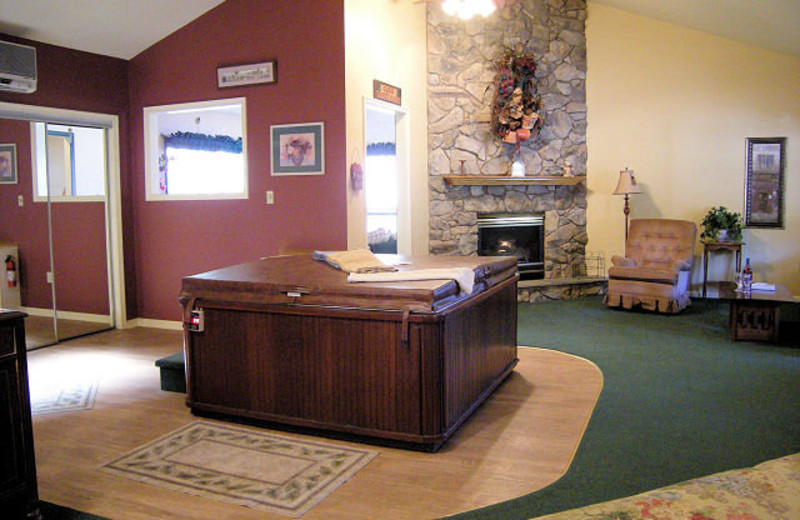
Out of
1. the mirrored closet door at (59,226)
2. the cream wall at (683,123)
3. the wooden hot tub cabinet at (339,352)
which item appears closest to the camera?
the wooden hot tub cabinet at (339,352)

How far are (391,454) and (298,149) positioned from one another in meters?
3.18

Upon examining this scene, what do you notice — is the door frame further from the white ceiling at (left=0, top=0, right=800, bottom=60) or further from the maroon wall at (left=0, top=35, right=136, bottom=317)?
the white ceiling at (left=0, top=0, right=800, bottom=60)

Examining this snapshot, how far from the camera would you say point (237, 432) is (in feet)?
10.8

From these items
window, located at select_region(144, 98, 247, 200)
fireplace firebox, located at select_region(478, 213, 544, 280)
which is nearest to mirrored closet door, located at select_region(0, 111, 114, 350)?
window, located at select_region(144, 98, 247, 200)

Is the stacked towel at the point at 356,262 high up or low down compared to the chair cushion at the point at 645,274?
up

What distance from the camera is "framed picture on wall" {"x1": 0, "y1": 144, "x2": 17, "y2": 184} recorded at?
5.31 m

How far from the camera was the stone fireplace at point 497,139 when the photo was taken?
278 inches

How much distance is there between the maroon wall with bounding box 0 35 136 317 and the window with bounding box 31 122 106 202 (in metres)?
0.07

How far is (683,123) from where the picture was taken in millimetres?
7309

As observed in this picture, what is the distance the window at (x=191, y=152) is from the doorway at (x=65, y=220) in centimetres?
35

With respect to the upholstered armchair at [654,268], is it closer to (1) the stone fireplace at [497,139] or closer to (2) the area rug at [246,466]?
(1) the stone fireplace at [497,139]

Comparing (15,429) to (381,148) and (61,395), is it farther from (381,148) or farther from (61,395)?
(381,148)

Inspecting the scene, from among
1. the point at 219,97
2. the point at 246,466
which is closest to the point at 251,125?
the point at 219,97

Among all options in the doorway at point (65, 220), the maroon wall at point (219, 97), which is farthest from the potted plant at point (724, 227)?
the doorway at point (65, 220)
